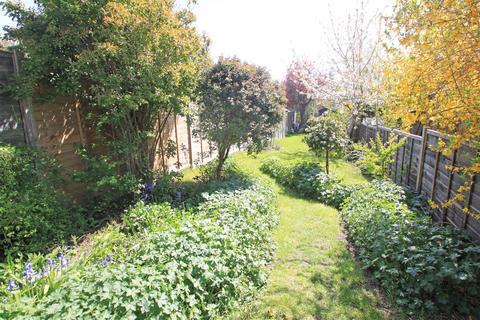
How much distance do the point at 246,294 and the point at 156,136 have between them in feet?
12.7

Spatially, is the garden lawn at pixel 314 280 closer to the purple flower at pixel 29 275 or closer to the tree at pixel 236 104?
the purple flower at pixel 29 275

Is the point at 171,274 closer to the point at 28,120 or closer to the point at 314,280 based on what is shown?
the point at 314,280

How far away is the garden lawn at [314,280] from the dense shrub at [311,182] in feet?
2.44

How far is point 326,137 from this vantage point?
22.3 ft

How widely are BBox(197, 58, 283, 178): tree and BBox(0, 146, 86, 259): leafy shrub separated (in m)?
2.83

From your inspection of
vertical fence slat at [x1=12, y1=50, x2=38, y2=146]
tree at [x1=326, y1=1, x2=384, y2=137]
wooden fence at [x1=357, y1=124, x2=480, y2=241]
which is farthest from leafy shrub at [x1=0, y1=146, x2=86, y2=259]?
tree at [x1=326, y1=1, x2=384, y2=137]

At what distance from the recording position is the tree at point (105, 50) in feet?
11.9

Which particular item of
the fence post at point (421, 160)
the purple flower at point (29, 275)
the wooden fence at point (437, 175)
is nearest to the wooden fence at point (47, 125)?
the purple flower at point (29, 275)

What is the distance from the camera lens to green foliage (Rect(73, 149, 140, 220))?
418 centimetres

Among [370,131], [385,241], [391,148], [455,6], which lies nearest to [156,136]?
[385,241]

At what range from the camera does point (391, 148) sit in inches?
253

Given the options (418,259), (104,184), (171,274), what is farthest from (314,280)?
(104,184)

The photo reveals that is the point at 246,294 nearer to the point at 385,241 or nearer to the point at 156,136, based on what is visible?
the point at 385,241

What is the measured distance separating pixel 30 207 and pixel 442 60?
14.6 feet
